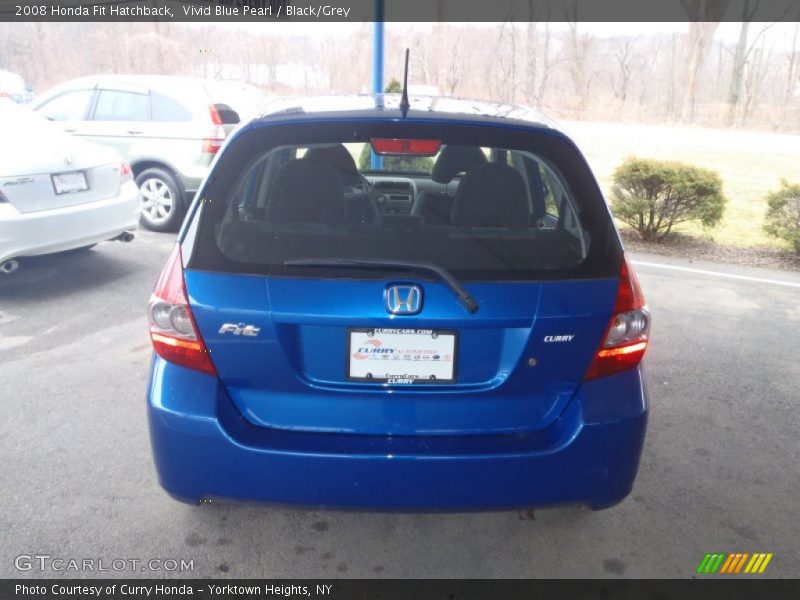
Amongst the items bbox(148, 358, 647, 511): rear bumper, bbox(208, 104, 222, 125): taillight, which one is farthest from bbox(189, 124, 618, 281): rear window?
bbox(208, 104, 222, 125): taillight

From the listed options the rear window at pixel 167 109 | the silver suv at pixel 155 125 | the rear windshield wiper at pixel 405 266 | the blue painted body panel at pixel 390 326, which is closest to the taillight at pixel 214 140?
the silver suv at pixel 155 125

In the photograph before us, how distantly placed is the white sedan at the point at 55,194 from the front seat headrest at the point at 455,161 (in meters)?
3.59

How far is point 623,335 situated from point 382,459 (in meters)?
0.88

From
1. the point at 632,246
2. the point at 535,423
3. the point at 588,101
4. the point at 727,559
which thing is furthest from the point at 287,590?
the point at 588,101

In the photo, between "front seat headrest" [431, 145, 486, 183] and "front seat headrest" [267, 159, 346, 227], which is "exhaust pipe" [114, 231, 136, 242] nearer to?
"front seat headrest" [431, 145, 486, 183]

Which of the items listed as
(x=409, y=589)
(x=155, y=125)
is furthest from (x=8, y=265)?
(x=409, y=589)

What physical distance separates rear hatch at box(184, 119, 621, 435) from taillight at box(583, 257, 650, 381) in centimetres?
5

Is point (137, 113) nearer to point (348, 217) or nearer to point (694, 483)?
point (348, 217)

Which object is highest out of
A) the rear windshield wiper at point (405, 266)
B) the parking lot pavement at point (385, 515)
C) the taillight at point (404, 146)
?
the taillight at point (404, 146)

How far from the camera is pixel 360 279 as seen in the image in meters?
2.11

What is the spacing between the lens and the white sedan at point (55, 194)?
5.46 m

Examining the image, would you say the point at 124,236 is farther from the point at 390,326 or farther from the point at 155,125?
the point at 390,326

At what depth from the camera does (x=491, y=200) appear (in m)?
2.51

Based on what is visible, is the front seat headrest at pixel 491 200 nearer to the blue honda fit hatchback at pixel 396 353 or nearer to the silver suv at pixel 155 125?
the blue honda fit hatchback at pixel 396 353
